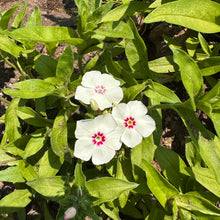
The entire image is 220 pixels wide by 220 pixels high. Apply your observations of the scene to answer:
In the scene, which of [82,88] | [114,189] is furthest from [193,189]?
[82,88]

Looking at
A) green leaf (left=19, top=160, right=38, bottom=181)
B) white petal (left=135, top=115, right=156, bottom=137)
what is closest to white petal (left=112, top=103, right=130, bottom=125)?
white petal (left=135, top=115, right=156, bottom=137)

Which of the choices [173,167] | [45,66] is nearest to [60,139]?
[45,66]

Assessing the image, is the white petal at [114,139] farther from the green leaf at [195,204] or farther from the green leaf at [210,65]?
the green leaf at [210,65]

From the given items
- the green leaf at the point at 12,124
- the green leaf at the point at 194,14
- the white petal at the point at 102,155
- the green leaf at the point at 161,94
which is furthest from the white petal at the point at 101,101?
the green leaf at the point at 12,124

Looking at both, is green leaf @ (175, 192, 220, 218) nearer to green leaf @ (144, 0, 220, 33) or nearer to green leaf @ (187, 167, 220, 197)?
green leaf @ (187, 167, 220, 197)

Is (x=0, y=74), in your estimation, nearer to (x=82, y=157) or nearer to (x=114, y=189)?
(x=82, y=157)
